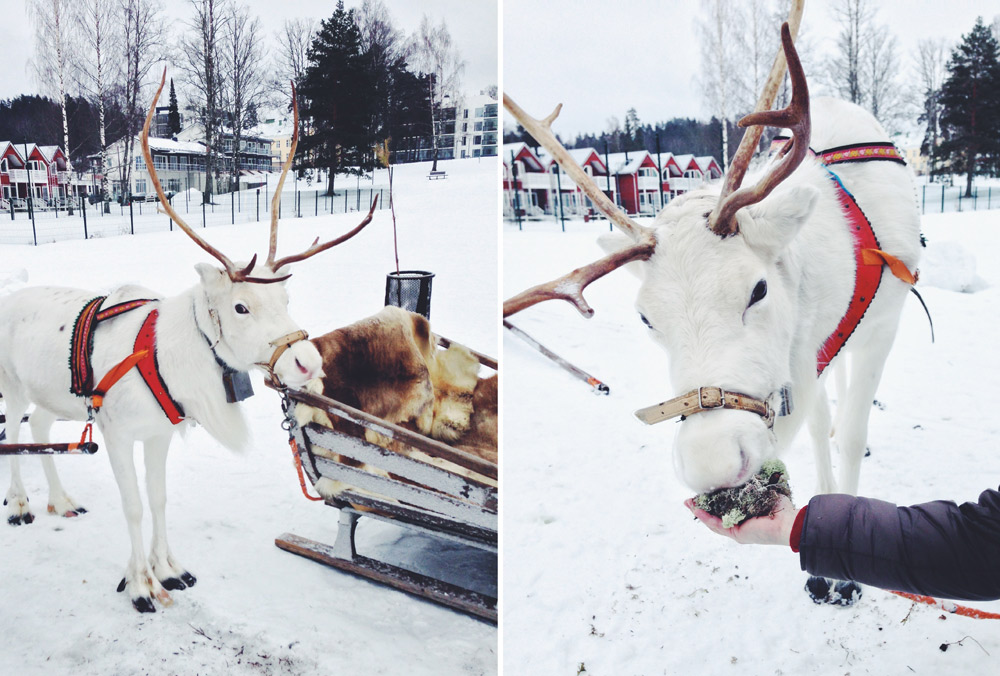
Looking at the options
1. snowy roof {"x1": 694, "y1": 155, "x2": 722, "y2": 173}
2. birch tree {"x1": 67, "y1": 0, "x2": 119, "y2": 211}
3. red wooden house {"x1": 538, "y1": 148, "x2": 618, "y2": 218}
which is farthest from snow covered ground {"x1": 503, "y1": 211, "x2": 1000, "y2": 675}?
birch tree {"x1": 67, "y1": 0, "x2": 119, "y2": 211}

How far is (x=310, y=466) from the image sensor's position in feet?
5.47

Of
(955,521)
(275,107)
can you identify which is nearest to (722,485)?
(955,521)

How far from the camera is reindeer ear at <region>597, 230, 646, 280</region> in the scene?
44.8 inches

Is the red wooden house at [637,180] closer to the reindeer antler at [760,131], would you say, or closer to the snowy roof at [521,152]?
the snowy roof at [521,152]

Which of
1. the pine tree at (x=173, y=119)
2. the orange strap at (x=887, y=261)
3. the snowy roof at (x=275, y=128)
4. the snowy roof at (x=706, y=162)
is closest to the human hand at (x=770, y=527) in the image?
the orange strap at (x=887, y=261)

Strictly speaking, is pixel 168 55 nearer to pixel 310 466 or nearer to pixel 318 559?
pixel 310 466

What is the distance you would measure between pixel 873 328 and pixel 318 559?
4.74 feet

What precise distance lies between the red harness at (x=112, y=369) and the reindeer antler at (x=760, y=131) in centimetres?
120

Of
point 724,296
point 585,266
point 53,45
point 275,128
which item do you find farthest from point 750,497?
point 53,45

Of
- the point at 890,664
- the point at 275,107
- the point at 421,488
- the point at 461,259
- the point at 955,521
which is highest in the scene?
the point at 275,107

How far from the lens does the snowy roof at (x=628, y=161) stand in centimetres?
176

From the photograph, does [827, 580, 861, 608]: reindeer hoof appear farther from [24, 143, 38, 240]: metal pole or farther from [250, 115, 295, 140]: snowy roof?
[24, 143, 38, 240]: metal pole

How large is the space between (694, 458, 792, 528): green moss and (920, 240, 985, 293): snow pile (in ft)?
5.01

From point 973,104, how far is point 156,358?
2.29m
